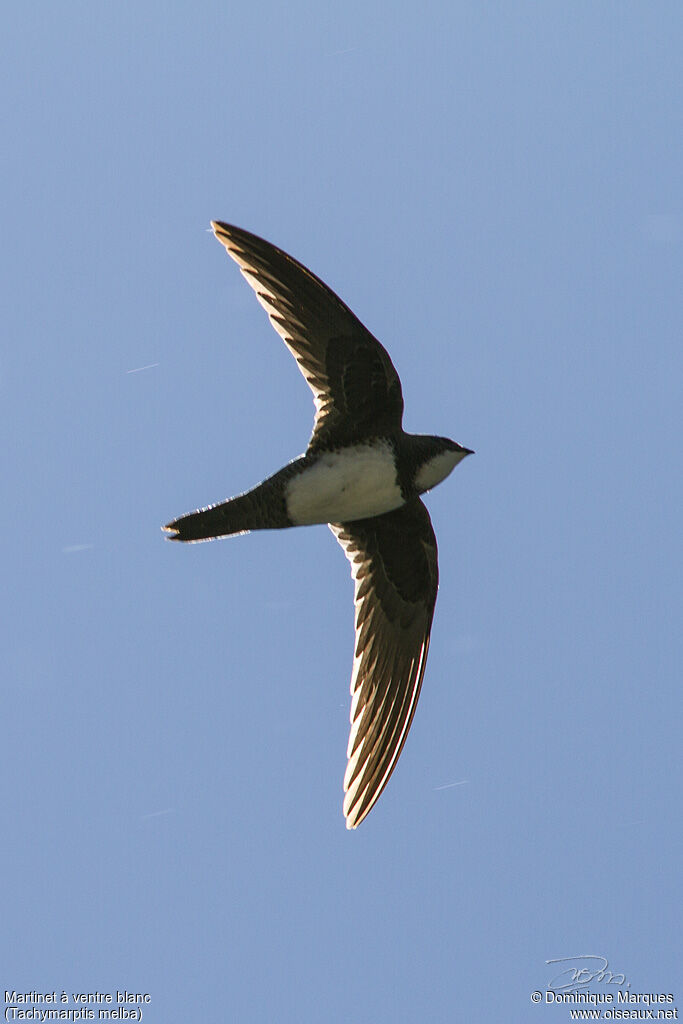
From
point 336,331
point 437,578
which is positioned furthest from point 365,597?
point 336,331

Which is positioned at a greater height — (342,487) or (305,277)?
(305,277)

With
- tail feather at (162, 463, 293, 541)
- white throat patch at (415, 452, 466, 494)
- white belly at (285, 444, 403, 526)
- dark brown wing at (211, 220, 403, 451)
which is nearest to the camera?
tail feather at (162, 463, 293, 541)

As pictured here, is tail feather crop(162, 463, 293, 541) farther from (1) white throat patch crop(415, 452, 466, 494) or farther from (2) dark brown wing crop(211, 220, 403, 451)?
(1) white throat patch crop(415, 452, 466, 494)

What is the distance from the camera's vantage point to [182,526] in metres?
8.45

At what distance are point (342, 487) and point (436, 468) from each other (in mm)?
580

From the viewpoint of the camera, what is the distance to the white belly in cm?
881

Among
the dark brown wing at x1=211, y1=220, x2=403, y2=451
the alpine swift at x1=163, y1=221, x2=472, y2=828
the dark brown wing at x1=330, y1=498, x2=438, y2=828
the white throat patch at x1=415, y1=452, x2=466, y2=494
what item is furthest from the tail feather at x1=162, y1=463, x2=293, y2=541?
the dark brown wing at x1=330, y1=498, x2=438, y2=828

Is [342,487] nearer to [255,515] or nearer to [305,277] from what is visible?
[255,515]

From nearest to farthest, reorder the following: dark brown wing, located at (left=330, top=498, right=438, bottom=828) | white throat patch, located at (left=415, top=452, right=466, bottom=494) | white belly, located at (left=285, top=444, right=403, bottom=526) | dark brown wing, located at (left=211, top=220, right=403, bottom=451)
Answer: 1. dark brown wing, located at (left=211, top=220, right=403, bottom=451)
2. white belly, located at (left=285, top=444, right=403, bottom=526)
3. white throat patch, located at (left=415, top=452, right=466, bottom=494)
4. dark brown wing, located at (left=330, top=498, right=438, bottom=828)

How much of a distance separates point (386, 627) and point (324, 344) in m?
1.90

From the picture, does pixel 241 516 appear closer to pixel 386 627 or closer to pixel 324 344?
pixel 324 344

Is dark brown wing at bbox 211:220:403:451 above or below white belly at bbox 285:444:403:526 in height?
above

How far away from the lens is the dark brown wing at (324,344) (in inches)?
341

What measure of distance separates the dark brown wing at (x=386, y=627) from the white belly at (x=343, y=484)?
51 centimetres
